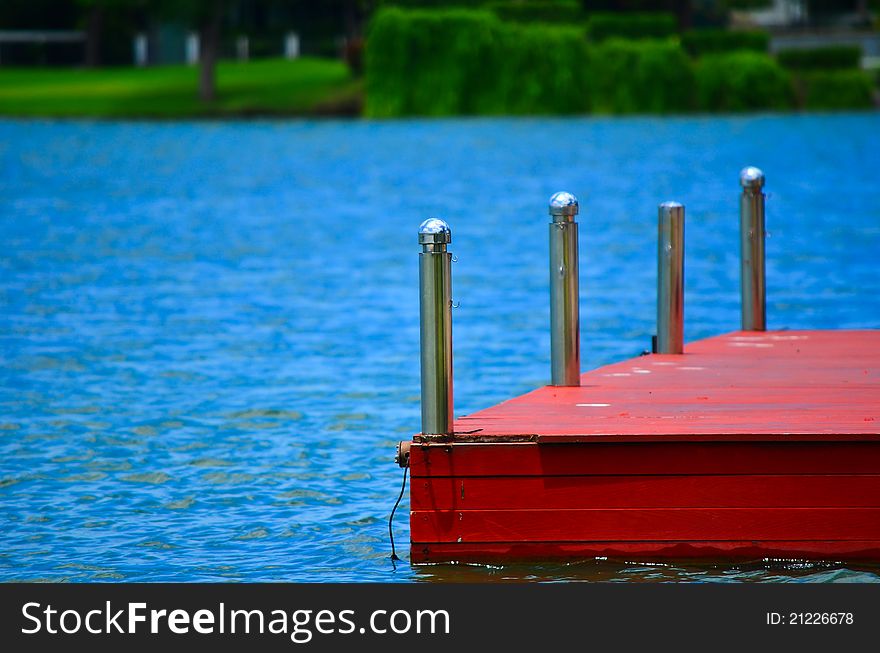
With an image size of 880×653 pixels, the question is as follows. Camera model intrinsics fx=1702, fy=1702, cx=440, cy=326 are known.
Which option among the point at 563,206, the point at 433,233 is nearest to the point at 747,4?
the point at 563,206

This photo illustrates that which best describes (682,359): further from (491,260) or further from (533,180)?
(533,180)

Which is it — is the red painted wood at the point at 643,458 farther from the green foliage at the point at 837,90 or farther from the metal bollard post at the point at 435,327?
the green foliage at the point at 837,90

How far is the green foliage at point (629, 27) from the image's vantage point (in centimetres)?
7775

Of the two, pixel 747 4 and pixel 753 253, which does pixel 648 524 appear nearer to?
pixel 753 253

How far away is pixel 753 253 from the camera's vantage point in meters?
12.9

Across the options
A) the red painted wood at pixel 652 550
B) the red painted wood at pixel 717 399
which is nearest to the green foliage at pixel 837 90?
the red painted wood at pixel 717 399

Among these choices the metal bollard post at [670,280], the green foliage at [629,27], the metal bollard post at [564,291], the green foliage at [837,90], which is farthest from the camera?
the green foliage at [629,27]

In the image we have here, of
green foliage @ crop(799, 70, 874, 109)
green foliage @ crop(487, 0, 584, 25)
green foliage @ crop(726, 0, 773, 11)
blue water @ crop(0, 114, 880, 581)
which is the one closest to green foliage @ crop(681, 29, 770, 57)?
green foliage @ crop(799, 70, 874, 109)

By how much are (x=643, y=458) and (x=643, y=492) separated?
16 cm

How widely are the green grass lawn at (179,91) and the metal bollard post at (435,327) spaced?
73.7m

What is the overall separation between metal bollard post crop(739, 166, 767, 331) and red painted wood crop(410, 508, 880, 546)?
4983 mm

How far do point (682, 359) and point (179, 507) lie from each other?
133 inches

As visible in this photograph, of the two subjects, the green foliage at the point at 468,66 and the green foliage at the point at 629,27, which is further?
the green foliage at the point at 629,27

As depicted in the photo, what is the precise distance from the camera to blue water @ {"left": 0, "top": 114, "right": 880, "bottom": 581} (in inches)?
378
